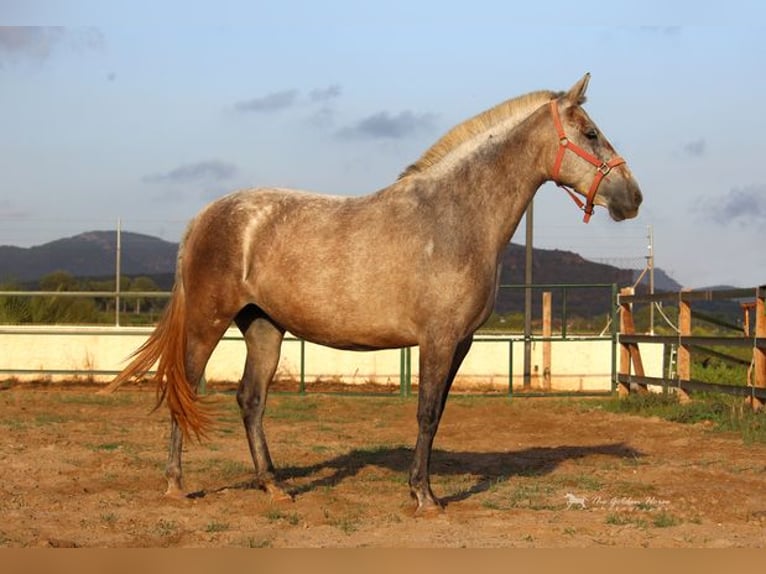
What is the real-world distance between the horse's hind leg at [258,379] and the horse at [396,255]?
12 mm

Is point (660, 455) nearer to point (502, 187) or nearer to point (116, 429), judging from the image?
point (502, 187)

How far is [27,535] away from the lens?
494 cm

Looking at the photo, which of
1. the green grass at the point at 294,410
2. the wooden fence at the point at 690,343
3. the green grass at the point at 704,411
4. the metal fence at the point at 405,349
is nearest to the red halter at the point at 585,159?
the green grass at the point at 704,411

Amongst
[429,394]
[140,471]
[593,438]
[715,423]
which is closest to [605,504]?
[429,394]

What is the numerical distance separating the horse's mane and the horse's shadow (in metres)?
2.12

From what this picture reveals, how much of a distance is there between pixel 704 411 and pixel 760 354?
91 centimetres

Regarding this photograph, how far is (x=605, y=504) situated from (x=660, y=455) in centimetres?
262

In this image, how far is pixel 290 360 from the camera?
15453mm

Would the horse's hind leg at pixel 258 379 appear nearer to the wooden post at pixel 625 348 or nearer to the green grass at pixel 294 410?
the green grass at pixel 294 410

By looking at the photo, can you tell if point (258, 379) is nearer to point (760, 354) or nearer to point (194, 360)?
point (194, 360)

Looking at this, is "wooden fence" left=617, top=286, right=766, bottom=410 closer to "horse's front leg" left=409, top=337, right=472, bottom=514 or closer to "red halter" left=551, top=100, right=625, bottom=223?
"red halter" left=551, top=100, right=625, bottom=223

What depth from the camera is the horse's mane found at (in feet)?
20.3

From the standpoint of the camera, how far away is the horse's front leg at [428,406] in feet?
18.7

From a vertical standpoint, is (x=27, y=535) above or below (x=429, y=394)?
below
